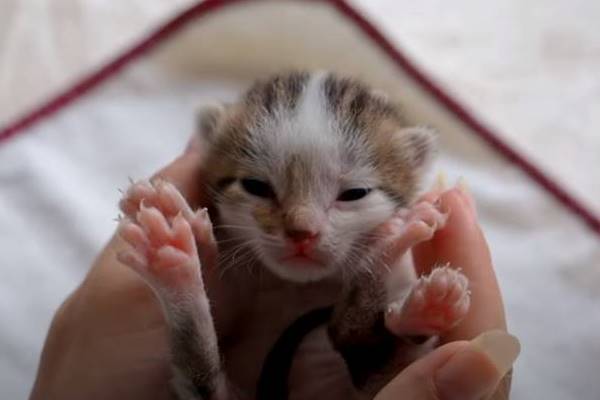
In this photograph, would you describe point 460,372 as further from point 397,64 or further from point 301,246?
point 397,64

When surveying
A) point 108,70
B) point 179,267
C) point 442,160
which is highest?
point 108,70

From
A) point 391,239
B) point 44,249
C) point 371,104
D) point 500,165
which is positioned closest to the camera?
point 391,239

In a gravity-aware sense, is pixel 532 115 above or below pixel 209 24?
below

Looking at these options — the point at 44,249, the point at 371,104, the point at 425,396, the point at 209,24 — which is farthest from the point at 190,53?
the point at 425,396

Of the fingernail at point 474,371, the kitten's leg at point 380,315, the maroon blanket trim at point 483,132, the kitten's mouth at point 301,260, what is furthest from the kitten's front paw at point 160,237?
the maroon blanket trim at point 483,132

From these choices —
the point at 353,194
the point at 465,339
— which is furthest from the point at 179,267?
the point at 465,339

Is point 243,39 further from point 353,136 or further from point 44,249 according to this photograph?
point 353,136
